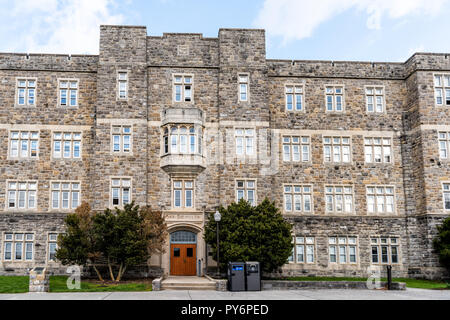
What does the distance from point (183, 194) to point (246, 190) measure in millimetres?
3593

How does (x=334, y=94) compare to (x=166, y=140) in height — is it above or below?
above

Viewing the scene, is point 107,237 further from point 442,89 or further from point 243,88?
point 442,89

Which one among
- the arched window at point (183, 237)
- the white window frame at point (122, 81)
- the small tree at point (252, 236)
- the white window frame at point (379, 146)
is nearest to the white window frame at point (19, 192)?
the white window frame at point (122, 81)

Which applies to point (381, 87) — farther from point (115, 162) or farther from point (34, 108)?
point (34, 108)

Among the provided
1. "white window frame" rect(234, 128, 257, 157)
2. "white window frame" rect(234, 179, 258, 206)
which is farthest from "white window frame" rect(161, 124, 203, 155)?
"white window frame" rect(234, 179, 258, 206)

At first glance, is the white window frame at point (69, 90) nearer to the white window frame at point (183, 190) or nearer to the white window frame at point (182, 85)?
the white window frame at point (182, 85)

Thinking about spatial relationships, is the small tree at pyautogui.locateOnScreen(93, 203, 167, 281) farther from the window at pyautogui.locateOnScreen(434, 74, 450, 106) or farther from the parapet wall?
the window at pyautogui.locateOnScreen(434, 74, 450, 106)

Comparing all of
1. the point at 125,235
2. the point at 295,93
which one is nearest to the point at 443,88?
the point at 295,93

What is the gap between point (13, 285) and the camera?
847 inches

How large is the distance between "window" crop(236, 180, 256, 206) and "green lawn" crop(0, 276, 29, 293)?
12003 mm

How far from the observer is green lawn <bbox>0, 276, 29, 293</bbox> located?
2033cm

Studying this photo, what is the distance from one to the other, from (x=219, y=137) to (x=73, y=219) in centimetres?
964

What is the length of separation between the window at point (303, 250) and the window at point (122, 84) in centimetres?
1291

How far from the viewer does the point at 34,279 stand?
66.5 feet
